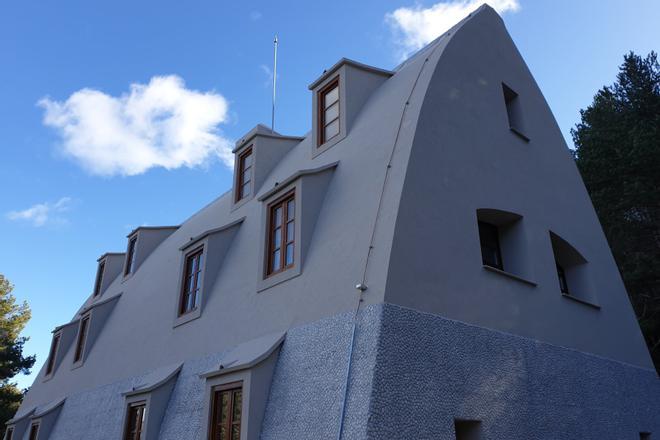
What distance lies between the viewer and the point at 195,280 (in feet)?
37.9

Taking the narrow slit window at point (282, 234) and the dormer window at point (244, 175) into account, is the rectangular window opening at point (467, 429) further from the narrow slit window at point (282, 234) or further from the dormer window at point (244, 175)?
the dormer window at point (244, 175)

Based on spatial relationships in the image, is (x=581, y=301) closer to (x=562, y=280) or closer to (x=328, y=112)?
(x=562, y=280)

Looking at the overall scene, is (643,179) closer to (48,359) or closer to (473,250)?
(473,250)

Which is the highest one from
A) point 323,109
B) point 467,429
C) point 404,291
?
point 323,109

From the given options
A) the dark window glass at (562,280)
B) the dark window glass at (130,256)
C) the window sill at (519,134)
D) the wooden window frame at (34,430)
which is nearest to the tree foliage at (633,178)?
the dark window glass at (562,280)

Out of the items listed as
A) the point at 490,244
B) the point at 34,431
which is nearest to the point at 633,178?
the point at 490,244

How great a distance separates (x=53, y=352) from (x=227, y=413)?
42.7 ft

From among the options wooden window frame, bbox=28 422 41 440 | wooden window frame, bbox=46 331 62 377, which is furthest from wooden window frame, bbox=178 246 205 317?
wooden window frame, bbox=46 331 62 377

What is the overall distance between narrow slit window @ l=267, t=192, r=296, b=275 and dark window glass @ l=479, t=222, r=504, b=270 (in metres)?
3.38

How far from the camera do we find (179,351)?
10547mm

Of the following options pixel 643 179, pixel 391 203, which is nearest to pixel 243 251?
pixel 391 203

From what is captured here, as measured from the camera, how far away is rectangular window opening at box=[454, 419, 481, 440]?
6.62m

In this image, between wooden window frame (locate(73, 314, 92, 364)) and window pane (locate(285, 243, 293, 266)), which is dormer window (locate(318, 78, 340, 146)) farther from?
wooden window frame (locate(73, 314, 92, 364))

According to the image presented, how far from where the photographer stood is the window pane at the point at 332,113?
10.2 metres
